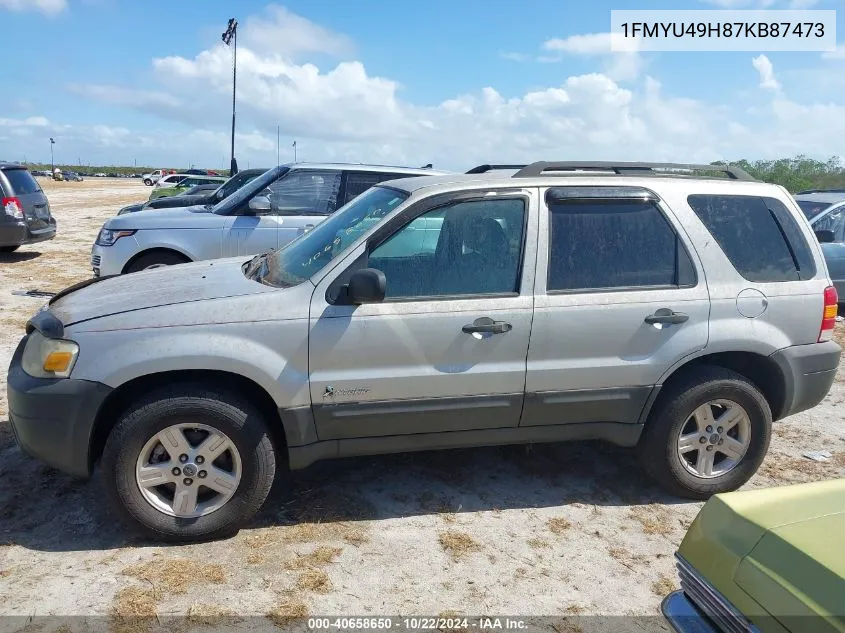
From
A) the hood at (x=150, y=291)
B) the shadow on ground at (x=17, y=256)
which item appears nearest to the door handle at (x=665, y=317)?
the hood at (x=150, y=291)

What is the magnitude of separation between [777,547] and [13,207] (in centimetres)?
1350

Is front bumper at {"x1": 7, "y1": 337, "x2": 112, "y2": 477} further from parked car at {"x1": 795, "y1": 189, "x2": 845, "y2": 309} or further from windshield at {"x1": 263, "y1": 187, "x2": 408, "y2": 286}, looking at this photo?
parked car at {"x1": 795, "y1": 189, "x2": 845, "y2": 309}

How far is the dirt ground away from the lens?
3.22 m

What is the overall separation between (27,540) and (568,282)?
3.14m

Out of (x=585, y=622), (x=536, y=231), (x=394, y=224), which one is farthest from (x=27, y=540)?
(x=536, y=231)

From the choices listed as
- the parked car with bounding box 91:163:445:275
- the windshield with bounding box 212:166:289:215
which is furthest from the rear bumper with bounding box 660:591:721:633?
the windshield with bounding box 212:166:289:215

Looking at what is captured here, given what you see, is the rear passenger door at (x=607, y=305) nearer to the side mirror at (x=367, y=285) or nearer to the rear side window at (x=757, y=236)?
the rear side window at (x=757, y=236)

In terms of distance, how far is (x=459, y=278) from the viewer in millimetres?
3889

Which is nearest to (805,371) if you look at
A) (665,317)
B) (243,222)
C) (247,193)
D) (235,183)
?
(665,317)

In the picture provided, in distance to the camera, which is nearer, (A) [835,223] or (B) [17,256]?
(A) [835,223]

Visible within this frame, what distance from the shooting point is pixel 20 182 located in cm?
1290

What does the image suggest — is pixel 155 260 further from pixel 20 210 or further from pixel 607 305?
pixel 20 210

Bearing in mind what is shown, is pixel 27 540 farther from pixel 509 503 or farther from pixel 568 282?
pixel 568 282

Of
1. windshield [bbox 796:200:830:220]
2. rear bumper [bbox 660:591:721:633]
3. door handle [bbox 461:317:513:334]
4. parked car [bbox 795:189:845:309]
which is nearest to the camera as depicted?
rear bumper [bbox 660:591:721:633]
